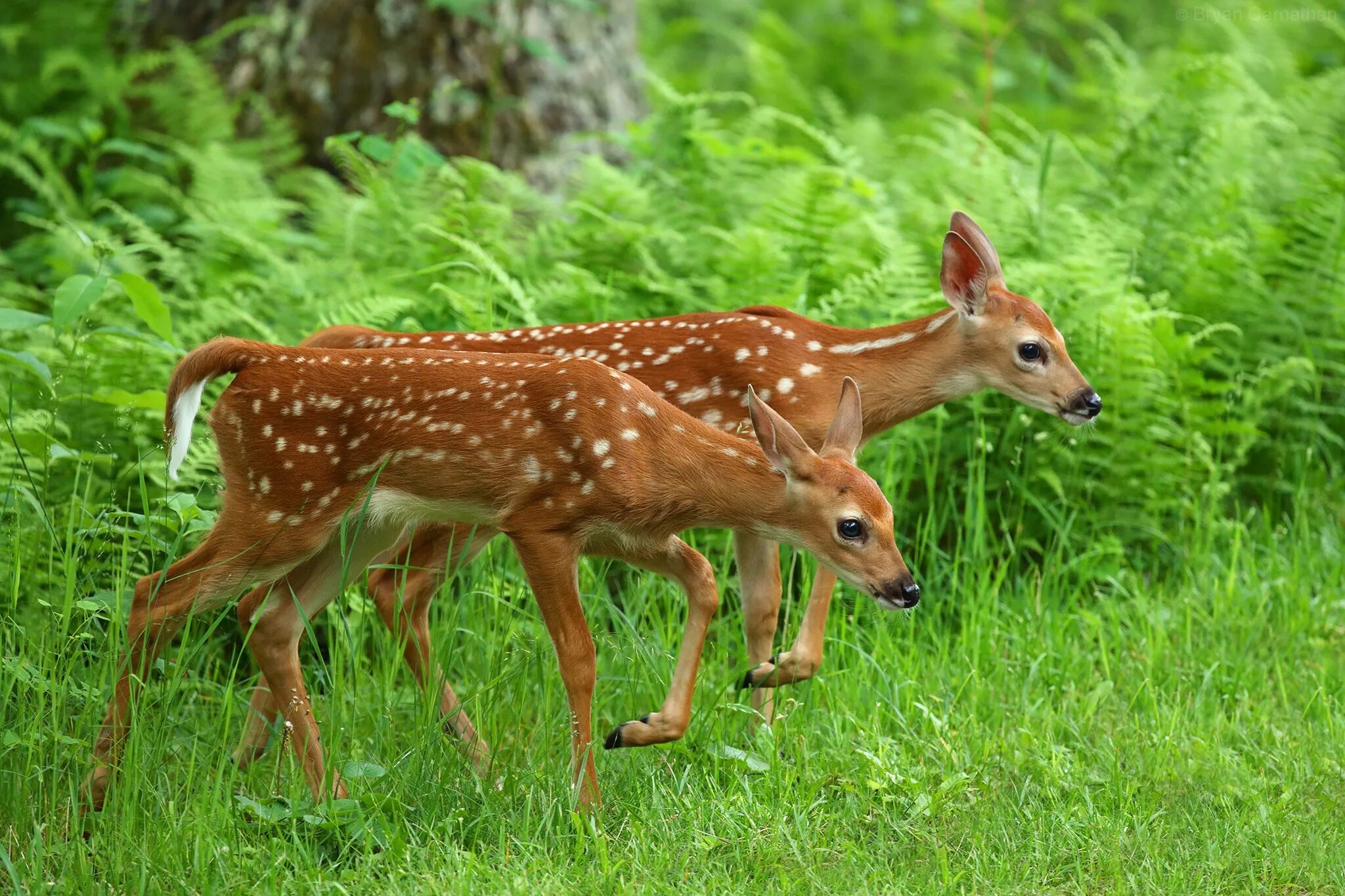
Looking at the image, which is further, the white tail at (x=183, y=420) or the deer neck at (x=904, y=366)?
the deer neck at (x=904, y=366)

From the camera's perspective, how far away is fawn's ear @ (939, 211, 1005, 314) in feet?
16.6

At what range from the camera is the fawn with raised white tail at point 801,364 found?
4918 mm

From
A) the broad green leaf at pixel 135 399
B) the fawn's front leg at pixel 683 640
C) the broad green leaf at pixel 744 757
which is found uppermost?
the broad green leaf at pixel 135 399

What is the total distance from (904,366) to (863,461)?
151 cm

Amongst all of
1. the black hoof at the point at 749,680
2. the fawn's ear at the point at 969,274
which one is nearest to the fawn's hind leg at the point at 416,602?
the black hoof at the point at 749,680

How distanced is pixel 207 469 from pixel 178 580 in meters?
1.69

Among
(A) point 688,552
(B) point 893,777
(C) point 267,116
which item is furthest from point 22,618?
(C) point 267,116

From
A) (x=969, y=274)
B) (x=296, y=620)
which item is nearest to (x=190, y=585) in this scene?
(x=296, y=620)

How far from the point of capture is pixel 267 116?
8406mm

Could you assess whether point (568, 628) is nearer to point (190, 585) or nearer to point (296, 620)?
point (296, 620)

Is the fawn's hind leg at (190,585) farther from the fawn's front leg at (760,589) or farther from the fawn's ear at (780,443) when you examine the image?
the fawn's front leg at (760,589)

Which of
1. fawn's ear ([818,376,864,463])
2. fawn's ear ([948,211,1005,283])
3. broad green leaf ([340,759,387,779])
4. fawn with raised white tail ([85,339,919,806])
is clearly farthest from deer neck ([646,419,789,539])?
fawn's ear ([948,211,1005,283])

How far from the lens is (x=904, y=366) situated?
505 cm

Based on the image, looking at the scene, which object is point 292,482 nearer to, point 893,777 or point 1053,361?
point 893,777
